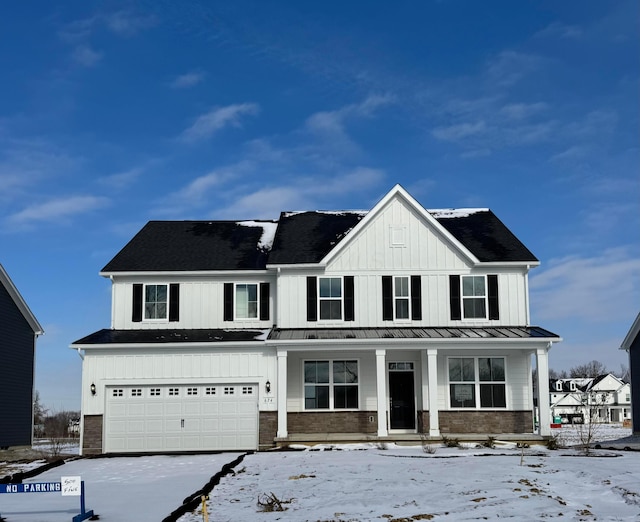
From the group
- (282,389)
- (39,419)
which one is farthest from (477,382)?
(39,419)

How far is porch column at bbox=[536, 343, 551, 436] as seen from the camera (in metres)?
24.1

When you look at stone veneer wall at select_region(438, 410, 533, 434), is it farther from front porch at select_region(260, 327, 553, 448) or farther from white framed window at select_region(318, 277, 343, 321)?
white framed window at select_region(318, 277, 343, 321)

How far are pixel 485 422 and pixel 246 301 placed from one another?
921 cm

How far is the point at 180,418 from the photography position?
24.8 m

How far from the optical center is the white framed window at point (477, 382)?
2566 cm

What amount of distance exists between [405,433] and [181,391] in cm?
748

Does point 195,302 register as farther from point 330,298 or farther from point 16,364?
point 16,364

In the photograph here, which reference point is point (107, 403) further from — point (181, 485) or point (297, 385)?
point (181, 485)

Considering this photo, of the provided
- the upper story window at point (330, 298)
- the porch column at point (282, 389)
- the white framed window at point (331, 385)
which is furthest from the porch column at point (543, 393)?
the porch column at point (282, 389)

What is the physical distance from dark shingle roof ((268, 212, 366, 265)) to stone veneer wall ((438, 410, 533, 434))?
22.7 feet

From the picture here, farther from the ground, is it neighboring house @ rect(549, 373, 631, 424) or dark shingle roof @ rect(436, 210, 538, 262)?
dark shingle roof @ rect(436, 210, 538, 262)

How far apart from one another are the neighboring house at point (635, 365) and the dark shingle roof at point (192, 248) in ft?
47.3

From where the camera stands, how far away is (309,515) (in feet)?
41.4

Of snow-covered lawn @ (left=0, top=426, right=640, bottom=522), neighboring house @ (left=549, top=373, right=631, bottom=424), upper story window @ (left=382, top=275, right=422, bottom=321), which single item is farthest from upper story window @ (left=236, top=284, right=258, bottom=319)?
neighboring house @ (left=549, top=373, right=631, bottom=424)
